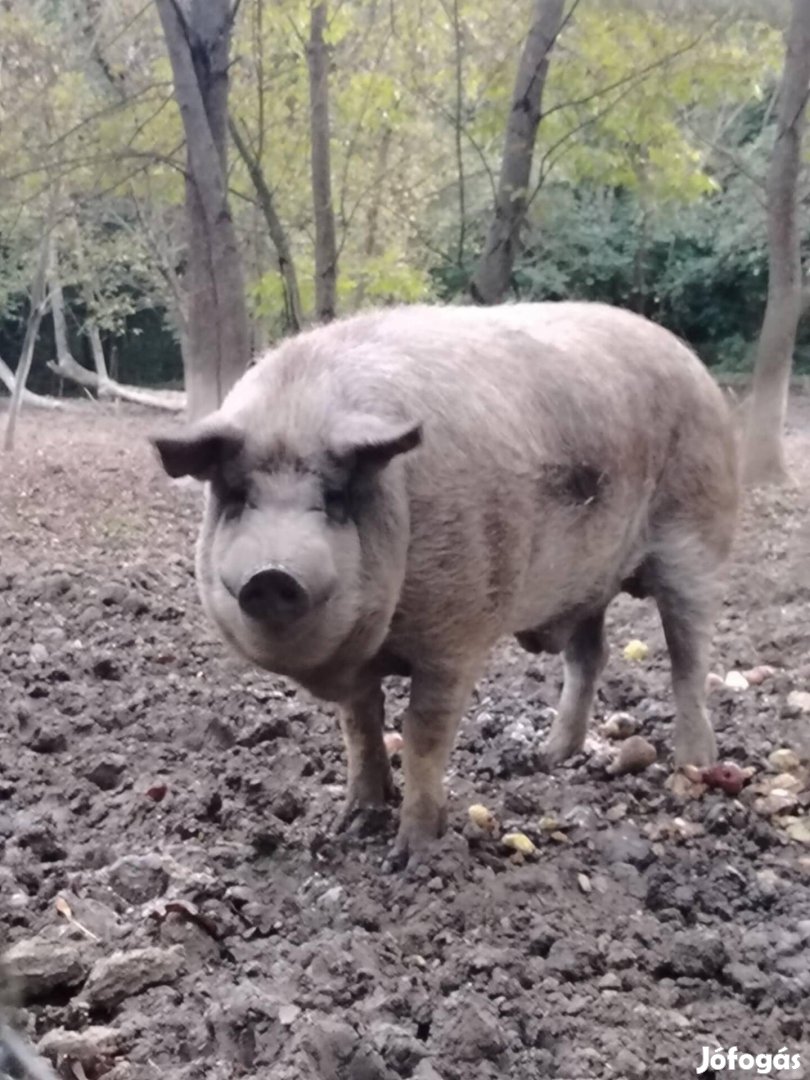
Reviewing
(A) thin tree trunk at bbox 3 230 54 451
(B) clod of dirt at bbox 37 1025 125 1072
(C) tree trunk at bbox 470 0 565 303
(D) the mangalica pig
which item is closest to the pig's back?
(D) the mangalica pig

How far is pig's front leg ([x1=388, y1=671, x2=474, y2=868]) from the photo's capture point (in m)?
2.47

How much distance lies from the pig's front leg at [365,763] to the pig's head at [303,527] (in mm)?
430

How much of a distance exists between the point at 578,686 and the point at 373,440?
4.06ft

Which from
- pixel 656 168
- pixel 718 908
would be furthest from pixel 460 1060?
pixel 656 168

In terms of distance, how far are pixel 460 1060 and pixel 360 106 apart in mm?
2961

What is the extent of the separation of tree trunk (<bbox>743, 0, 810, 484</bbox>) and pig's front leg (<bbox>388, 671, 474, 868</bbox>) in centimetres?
88

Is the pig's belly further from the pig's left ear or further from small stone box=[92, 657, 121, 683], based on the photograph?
small stone box=[92, 657, 121, 683]

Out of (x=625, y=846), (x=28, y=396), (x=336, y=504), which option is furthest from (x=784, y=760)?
(x=28, y=396)

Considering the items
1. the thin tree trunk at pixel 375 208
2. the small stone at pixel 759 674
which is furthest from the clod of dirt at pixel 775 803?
the thin tree trunk at pixel 375 208

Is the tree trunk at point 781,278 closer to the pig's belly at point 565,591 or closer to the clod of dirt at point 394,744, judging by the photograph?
the pig's belly at point 565,591

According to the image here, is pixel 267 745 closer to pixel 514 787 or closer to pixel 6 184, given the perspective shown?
pixel 514 787

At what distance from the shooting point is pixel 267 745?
119 inches

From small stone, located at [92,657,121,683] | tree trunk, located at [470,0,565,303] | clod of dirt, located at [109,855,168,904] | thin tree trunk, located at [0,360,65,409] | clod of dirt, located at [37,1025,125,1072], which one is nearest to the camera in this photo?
clod of dirt, located at [37,1025,125,1072]

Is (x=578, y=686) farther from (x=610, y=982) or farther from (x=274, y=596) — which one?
(x=274, y=596)
